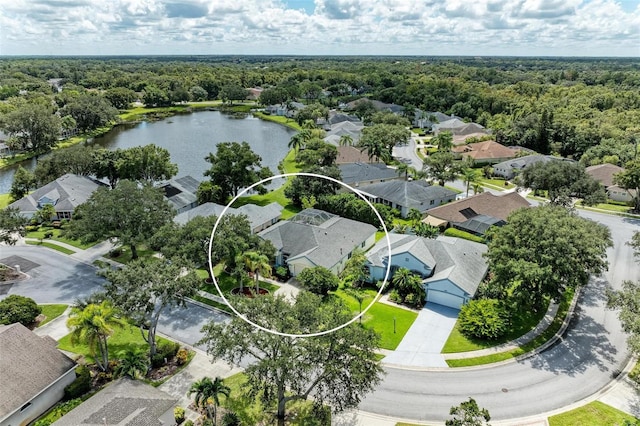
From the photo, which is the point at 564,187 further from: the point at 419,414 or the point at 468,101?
the point at 468,101

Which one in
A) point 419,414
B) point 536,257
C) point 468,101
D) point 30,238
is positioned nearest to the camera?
point 419,414

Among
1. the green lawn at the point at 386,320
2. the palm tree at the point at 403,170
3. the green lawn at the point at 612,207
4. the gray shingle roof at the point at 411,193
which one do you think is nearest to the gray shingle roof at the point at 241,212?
the green lawn at the point at 386,320

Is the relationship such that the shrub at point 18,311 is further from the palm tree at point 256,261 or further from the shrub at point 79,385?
the palm tree at point 256,261

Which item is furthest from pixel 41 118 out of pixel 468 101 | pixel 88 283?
pixel 468 101

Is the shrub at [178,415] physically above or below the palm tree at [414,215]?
below

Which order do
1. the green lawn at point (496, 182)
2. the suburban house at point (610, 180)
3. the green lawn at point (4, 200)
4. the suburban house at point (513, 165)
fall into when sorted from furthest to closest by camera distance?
the suburban house at point (513, 165), the green lawn at point (496, 182), the suburban house at point (610, 180), the green lawn at point (4, 200)

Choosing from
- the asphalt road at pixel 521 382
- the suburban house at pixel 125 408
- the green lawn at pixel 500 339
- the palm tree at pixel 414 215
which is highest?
the suburban house at pixel 125 408

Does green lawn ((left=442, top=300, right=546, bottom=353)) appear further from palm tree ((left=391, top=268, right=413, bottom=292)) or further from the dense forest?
the dense forest
